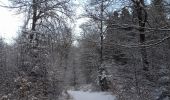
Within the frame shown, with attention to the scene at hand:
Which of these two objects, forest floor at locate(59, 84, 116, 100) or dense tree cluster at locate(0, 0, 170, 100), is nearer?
dense tree cluster at locate(0, 0, 170, 100)

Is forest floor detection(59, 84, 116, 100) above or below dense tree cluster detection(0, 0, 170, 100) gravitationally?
below

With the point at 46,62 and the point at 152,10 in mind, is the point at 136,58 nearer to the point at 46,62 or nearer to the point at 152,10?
the point at 46,62

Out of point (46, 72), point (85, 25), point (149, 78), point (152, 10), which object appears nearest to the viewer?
point (152, 10)

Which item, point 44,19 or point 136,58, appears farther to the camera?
point 44,19

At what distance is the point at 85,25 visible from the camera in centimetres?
3206

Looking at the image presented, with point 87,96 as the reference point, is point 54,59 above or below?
above

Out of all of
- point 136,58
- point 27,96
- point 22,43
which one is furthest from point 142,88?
point 22,43

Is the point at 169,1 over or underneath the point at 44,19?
underneath

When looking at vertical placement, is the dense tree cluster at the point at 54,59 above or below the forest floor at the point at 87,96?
above

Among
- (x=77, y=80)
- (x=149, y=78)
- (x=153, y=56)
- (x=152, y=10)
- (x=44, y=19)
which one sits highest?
(x=44, y=19)

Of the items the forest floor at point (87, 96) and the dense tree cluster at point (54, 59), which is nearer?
the dense tree cluster at point (54, 59)

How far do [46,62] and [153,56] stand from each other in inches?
239

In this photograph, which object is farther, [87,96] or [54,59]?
[87,96]

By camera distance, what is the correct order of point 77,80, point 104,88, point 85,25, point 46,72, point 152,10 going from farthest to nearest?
1. point 77,80
2. point 104,88
3. point 85,25
4. point 46,72
5. point 152,10
